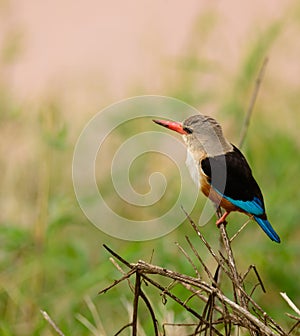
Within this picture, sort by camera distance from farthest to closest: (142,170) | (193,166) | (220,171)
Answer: (142,170) → (193,166) → (220,171)

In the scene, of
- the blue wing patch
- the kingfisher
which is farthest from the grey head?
the blue wing patch

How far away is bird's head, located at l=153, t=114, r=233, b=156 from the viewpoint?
6.86ft

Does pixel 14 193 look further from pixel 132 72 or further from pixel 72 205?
pixel 132 72

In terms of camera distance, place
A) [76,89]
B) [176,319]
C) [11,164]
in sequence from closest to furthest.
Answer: [176,319] → [11,164] → [76,89]

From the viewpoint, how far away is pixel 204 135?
6.91ft

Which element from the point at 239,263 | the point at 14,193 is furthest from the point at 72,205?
the point at 14,193

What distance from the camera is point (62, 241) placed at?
11.3 feet

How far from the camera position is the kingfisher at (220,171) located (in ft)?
6.75

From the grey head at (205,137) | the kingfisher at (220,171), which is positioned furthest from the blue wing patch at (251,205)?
the grey head at (205,137)

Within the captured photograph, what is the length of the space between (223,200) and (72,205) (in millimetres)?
974

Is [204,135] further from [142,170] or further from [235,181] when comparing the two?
[142,170]

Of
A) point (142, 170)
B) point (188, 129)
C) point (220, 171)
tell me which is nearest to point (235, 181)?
point (220, 171)

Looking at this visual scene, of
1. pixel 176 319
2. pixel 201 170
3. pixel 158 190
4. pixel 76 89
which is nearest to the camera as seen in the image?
pixel 201 170

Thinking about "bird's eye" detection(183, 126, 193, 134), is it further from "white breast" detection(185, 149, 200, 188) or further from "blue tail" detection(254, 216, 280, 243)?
"blue tail" detection(254, 216, 280, 243)
